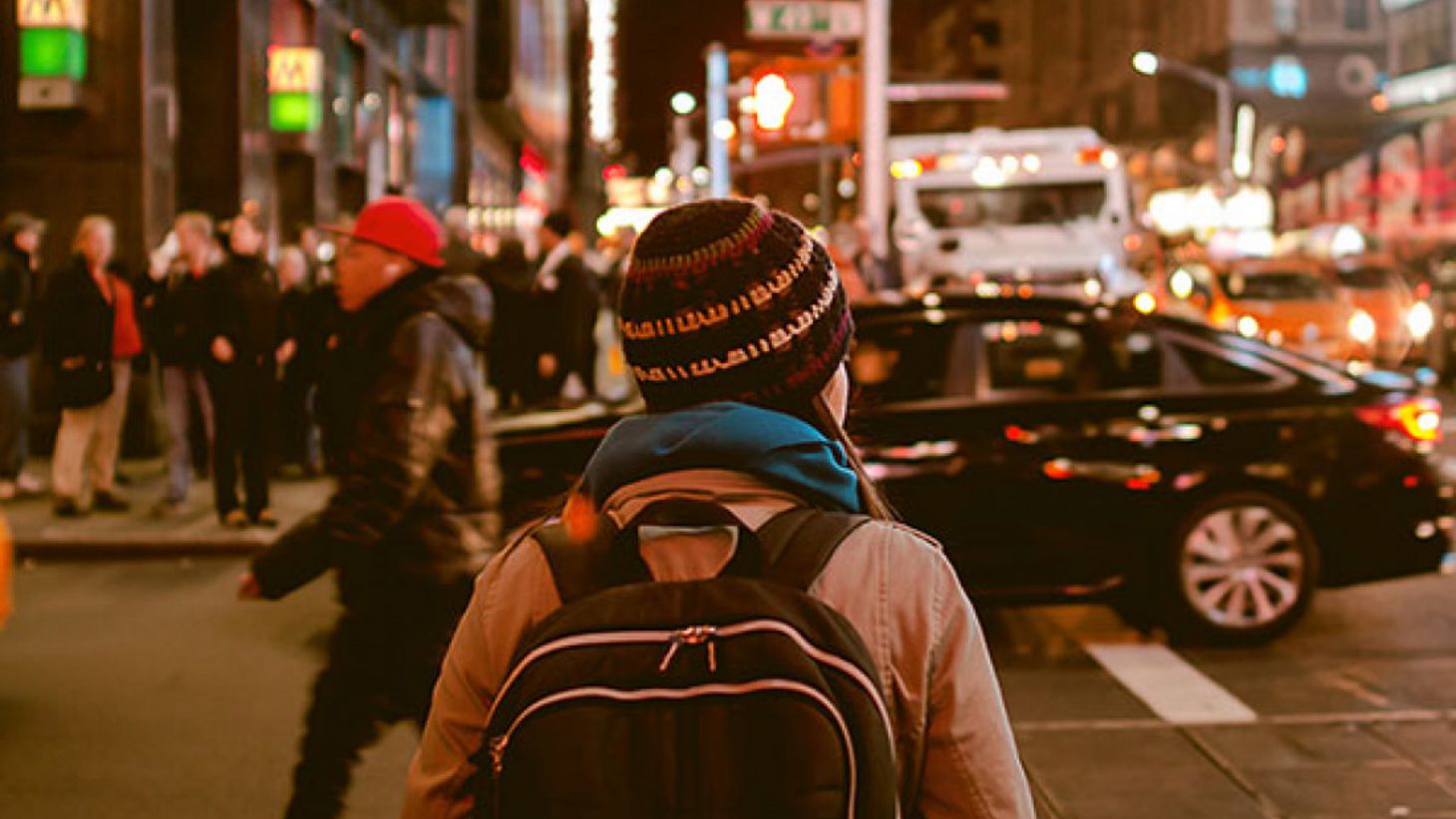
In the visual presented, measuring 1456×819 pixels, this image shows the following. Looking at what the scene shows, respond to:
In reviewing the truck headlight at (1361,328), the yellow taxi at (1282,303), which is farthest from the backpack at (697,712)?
the truck headlight at (1361,328)

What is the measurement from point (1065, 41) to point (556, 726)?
116m

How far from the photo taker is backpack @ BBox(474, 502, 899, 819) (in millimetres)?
1850

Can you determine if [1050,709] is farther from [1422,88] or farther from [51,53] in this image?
[1422,88]

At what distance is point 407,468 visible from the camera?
174 inches

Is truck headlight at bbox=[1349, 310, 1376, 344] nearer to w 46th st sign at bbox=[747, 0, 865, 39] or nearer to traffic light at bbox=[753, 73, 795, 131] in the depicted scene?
w 46th st sign at bbox=[747, 0, 865, 39]

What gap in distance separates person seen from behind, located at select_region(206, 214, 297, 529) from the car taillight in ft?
22.0

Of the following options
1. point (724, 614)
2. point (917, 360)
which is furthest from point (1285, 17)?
point (724, 614)

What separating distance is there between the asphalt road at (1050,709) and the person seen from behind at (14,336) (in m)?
3.22

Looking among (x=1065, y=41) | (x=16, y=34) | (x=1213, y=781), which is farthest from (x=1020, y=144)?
(x=1065, y=41)

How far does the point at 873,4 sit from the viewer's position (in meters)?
20.4

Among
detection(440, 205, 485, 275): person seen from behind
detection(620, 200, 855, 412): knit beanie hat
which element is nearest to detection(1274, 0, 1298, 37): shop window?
detection(440, 205, 485, 275): person seen from behind

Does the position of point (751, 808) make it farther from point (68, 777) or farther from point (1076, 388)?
point (1076, 388)

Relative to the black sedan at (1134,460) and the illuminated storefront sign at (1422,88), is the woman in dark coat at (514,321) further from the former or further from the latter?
the illuminated storefront sign at (1422,88)

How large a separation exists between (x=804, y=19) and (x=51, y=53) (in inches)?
286
